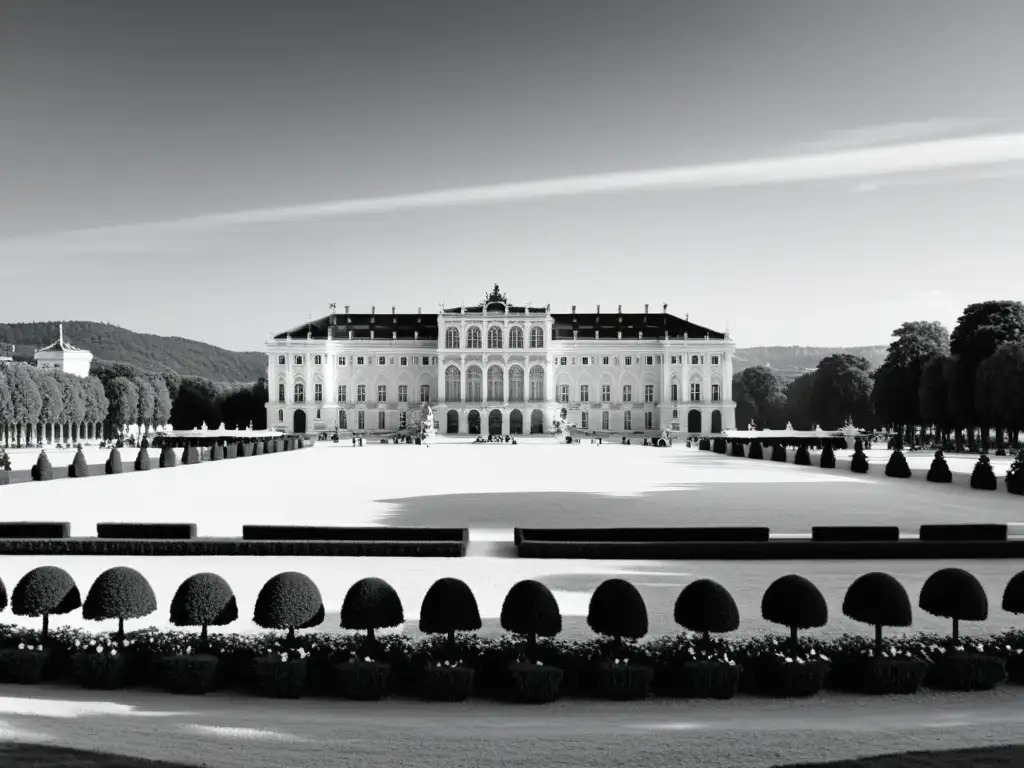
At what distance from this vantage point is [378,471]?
33562 mm

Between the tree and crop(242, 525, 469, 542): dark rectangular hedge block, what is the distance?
244 ft

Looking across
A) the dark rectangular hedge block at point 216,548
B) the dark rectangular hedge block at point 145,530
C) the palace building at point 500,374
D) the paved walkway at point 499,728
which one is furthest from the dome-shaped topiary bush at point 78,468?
the palace building at point 500,374

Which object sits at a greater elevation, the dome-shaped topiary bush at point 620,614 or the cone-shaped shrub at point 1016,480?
the cone-shaped shrub at point 1016,480

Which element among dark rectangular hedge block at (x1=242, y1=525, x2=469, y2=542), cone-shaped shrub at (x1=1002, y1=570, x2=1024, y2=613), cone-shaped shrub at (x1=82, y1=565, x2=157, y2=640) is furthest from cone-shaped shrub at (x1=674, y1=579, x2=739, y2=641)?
dark rectangular hedge block at (x1=242, y1=525, x2=469, y2=542)

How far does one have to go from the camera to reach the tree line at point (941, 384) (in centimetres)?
4681

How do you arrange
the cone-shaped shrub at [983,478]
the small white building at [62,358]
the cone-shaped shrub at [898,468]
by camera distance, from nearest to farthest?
the cone-shaped shrub at [983,478] → the cone-shaped shrub at [898,468] → the small white building at [62,358]

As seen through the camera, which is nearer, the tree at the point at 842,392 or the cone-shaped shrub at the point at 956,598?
the cone-shaped shrub at the point at 956,598

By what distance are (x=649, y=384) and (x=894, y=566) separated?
78.3 m

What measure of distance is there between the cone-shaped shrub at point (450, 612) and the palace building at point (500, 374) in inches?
3165

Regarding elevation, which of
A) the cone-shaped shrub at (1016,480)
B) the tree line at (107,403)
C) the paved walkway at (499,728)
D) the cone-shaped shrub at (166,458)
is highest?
the tree line at (107,403)

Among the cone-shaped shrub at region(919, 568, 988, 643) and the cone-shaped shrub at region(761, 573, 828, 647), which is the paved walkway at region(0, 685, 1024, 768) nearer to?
the cone-shaped shrub at region(761, 573, 828, 647)

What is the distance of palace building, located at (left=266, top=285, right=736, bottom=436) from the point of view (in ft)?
294

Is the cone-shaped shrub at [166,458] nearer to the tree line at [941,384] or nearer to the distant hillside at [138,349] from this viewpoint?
the tree line at [941,384]

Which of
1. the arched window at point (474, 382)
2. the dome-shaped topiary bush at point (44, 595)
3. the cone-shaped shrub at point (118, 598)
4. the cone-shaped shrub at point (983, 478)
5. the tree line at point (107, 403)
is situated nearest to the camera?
the cone-shaped shrub at point (118, 598)
